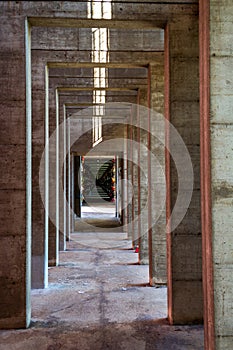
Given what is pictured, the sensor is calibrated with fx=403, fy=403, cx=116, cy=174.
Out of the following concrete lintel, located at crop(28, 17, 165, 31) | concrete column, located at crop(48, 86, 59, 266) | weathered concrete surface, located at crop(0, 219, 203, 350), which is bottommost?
weathered concrete surface, located at crop(0, 219, 203, 350)

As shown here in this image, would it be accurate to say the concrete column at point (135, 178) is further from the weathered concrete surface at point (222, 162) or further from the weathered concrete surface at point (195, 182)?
the weathered concrete surface at point (222, 162)

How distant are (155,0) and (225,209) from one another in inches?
162

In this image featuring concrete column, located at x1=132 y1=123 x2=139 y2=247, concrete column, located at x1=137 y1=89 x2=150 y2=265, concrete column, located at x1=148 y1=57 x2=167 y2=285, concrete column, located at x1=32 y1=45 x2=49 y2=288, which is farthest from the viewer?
concrete column, located at x1=132 y1=123 x2=139 y2=247

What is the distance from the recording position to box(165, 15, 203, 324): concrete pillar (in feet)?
22.7

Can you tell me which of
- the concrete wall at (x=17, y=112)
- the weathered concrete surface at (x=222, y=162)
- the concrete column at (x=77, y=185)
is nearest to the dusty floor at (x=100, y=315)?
the concrete wall at (x=17, y=112)

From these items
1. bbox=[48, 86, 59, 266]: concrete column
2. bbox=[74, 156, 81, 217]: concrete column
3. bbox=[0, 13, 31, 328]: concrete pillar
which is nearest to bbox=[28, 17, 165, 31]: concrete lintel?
bbox=[0, 13, 31, 328]: concrete pillar

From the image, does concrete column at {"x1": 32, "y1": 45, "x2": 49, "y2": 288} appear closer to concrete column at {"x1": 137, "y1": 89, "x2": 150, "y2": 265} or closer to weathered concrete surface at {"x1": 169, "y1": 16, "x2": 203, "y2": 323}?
concrete column at {"x1": 137, "y1": 89, "x2": 150, "y2": 265}

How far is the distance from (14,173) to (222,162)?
3.68 meters

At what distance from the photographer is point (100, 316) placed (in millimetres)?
7352

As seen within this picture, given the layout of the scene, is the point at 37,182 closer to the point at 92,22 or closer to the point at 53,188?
the point at 53,188

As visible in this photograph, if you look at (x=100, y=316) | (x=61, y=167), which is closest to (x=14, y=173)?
(x=100, y=316)

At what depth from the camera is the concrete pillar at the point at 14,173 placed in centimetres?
668

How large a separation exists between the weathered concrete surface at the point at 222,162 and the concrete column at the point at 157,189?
503 centimetres

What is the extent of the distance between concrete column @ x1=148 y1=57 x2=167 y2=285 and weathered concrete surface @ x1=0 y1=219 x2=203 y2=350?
1.78 feet
